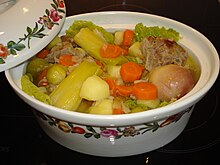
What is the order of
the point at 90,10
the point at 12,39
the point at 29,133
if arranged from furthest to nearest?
the point at 90,10, the point at 29,133, the point at 12,39

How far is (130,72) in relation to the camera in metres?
0.92

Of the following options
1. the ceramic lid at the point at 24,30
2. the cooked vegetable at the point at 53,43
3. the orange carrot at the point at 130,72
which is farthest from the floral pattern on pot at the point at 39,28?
the orange carrot at the point at 130,72

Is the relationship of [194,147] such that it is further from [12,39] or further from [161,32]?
[12,39]

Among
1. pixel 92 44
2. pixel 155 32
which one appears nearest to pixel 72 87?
pixel 92 44

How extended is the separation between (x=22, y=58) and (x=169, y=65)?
0.35 metres

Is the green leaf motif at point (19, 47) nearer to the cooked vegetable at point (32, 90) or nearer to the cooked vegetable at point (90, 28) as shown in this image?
the cooked vegetable at point (32, 90)

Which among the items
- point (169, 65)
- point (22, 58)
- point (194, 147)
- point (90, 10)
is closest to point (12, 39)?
point (22, 58)

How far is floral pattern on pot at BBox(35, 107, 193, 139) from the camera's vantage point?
80 cm

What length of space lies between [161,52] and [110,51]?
0.46ft

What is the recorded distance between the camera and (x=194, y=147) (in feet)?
3.00

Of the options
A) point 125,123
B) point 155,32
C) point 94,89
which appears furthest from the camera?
point 155,32

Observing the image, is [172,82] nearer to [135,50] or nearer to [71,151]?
[135,50]

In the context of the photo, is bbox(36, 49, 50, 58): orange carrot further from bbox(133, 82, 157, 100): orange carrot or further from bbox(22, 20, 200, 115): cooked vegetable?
bbox(133, 82, 157, 100): orange carrot

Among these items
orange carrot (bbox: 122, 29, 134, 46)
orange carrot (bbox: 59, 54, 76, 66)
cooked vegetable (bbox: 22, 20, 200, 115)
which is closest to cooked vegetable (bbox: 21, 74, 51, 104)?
cooked vegetable (bbox: 22, 20, 200, 115)
